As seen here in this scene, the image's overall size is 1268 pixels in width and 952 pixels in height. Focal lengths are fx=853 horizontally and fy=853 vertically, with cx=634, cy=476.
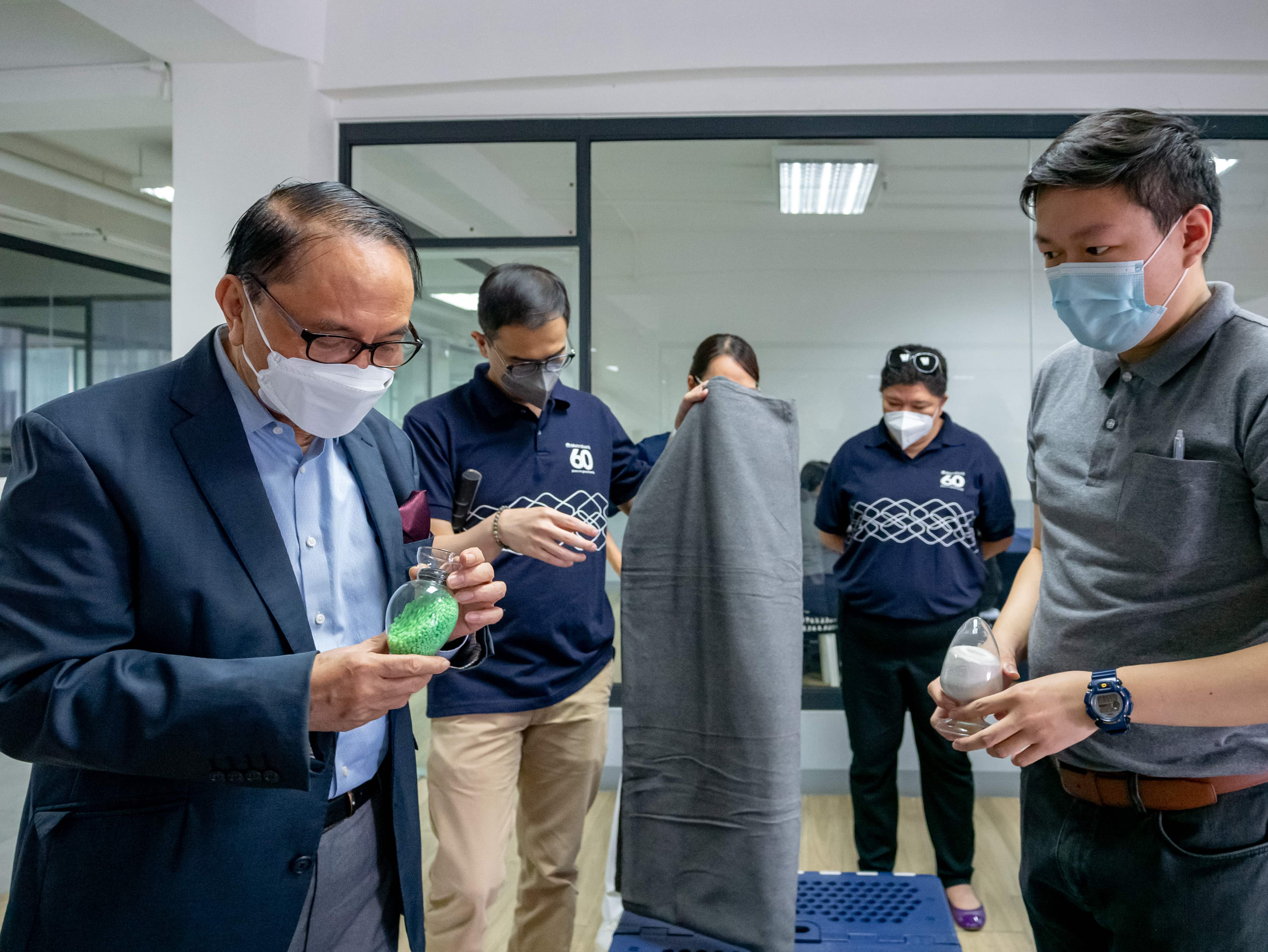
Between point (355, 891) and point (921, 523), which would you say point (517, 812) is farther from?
point (921, 523)

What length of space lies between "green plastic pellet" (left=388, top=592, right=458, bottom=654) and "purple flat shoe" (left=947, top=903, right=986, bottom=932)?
80.7 inches

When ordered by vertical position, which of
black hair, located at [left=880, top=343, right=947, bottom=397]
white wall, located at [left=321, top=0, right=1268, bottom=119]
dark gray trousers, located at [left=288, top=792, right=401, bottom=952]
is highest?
white wall, located at [left=321, top=0, right=1268, bottom=119]

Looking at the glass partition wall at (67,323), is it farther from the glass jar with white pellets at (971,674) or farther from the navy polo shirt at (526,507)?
the glass jar with white pellets at (971,674)

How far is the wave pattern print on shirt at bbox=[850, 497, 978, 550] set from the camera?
2576mm

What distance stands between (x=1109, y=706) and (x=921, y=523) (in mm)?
1660

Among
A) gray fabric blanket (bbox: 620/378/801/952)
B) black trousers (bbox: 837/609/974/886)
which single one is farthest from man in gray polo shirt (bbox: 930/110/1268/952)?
black trousers (bbox: 837/609/974/886)

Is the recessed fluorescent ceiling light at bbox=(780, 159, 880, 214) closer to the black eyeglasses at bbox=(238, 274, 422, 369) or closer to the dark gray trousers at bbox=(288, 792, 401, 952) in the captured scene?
the black eyeglasses at bbox=(238, 274, 422, 369)

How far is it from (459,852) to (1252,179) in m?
3.47

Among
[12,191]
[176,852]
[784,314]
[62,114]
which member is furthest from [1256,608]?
[12,191]

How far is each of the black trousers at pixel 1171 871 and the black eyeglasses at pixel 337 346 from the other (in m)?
1.07

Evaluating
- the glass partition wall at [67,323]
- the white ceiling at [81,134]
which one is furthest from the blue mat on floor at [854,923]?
the white ceiling at [81,134]

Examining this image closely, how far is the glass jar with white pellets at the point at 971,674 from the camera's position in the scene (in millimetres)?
1066

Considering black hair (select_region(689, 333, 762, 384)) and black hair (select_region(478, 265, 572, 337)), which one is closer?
black hair (select_region(478, 265, 572, 337))

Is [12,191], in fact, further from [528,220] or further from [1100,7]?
[1100,7]
